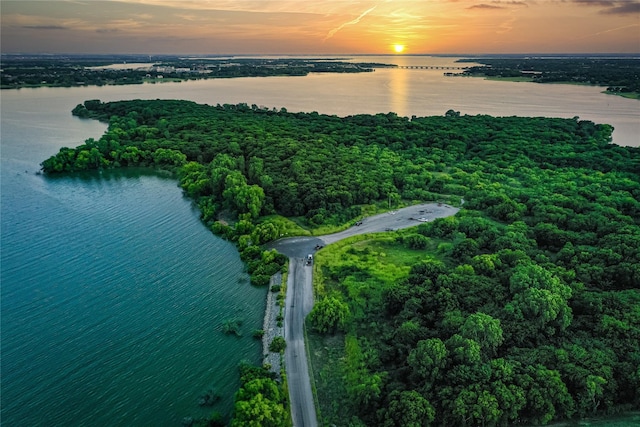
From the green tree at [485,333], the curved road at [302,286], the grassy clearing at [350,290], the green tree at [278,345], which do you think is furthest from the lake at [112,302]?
the green tree at [485,333]

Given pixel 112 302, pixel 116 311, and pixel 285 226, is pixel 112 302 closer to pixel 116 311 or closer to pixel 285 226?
pixel 116 311

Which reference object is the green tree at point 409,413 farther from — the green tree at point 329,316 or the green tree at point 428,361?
the green tree at point 329,316

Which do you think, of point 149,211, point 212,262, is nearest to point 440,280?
point 212,262

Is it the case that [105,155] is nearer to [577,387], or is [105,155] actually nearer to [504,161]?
[504,161]

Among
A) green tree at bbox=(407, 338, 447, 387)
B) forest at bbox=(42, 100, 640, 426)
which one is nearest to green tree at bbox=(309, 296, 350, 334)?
forest at bbox=(42, 100, 640, 426)

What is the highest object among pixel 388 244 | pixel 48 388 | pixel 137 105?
pixel 137 105

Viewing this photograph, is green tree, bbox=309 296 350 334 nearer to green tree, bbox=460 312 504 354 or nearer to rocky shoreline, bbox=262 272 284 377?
rocky shoreline, bbox=262 272 284 377

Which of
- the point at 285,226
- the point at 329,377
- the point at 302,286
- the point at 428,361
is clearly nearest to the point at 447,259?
the point at 302,286
